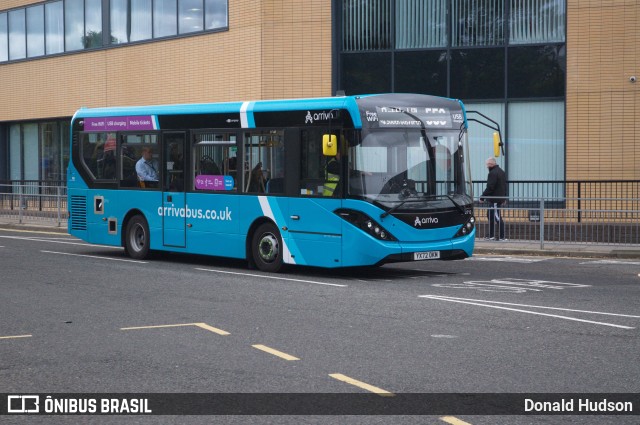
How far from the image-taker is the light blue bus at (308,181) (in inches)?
607

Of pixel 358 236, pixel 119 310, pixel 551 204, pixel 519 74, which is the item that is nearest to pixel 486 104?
pixel 519 74

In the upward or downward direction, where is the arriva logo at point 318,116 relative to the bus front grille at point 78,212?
upward

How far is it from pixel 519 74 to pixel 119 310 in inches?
661

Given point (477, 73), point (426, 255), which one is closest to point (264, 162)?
point (426, 255)

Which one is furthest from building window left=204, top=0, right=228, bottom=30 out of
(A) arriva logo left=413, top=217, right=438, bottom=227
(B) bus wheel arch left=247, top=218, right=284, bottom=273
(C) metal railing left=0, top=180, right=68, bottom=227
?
(A) arriva logo left=413, top=217, right=438, bottom=227

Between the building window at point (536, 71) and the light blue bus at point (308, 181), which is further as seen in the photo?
the building window at point (536, 71)

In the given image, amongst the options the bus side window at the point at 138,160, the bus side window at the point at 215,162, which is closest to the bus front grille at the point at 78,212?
the bus side window at the point at 138,160

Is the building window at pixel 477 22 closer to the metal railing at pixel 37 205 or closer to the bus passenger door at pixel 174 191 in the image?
the bus passenger door at pixel 174 191

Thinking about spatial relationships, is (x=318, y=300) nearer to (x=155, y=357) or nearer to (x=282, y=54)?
(x=155, y=357)

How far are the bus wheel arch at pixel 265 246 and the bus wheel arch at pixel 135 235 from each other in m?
2.91

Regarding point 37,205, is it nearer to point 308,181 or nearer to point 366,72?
point 366,72

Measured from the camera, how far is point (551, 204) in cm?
2216

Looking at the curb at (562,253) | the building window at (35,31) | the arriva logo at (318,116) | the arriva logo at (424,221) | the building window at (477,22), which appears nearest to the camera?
the arriva logo at (424,221)

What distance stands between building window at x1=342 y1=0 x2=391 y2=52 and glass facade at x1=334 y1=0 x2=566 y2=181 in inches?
1.1
